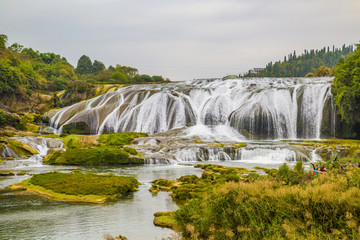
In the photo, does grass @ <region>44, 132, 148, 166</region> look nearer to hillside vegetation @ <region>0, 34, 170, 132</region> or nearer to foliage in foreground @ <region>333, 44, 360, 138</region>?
hillside vegetation @ <region>0, 34, 170, 132</region>

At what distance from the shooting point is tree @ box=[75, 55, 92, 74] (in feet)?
395

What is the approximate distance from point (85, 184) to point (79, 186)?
343 millimetres

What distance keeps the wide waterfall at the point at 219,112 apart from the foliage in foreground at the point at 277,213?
32.7m

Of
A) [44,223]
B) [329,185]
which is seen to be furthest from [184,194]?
[329,185]

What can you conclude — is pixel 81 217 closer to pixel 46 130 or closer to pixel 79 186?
pixel 79 186

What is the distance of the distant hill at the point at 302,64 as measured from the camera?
131 meters

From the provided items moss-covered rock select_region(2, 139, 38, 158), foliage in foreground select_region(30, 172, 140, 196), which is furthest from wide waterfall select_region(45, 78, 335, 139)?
foliage in foreground select_region(30, 172, 140, 196)

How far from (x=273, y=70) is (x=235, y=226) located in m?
129

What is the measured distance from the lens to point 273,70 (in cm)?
12988

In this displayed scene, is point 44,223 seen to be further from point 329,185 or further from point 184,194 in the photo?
point 329,185

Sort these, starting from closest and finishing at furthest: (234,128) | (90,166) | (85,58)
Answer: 1. (90,166)
2. (234,128)
3. (85,58)

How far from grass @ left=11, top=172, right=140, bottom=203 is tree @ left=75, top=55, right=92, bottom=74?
10737 cm

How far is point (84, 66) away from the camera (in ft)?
398

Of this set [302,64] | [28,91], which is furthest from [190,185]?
[302,64]
